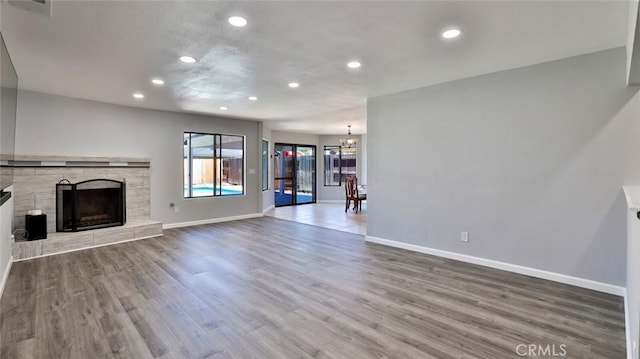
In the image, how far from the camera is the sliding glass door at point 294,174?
35.0 ft

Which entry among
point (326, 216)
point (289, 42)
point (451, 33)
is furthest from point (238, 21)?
point (326, 216)

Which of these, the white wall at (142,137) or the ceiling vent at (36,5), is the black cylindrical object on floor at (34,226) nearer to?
the white wall at (142,137)

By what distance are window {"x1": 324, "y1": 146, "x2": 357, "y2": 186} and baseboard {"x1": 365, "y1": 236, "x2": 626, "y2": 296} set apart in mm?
6521

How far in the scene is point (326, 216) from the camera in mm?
8445

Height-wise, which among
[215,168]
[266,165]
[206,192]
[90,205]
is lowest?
[90,205]

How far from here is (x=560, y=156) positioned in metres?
3.54

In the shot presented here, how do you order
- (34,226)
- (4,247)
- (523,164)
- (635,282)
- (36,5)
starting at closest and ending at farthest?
(635,282) < (36,5) < (4,247) < (523,164) < (34,226)

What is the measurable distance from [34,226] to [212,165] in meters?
3.50

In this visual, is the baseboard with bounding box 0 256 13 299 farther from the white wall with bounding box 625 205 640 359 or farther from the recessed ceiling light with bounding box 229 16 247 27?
the white wall with bounding box 625 205 640 359

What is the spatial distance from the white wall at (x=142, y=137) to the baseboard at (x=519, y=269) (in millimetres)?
4309

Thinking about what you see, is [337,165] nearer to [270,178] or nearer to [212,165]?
[270,178]

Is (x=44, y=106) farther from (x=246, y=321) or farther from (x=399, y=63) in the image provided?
(x=399, y=63)

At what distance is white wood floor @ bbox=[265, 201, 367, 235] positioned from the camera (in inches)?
276

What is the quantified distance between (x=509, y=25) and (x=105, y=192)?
6.58m
